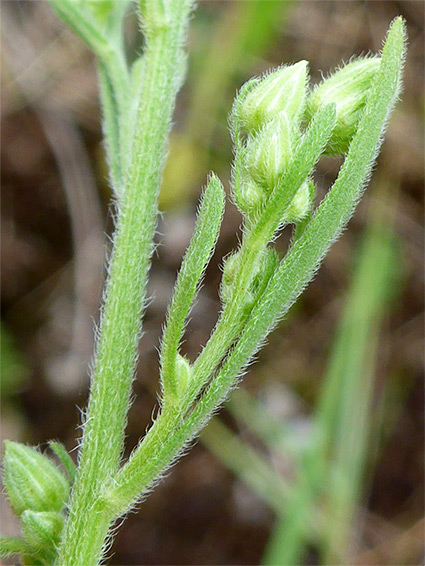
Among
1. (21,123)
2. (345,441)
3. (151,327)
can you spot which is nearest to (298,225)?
(345,441)

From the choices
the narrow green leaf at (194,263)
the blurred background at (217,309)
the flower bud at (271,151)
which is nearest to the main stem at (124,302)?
the narrow green leaf at (194,263)

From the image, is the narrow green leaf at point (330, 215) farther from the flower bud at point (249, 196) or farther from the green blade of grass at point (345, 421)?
the green blade of grass at point (345, 421)

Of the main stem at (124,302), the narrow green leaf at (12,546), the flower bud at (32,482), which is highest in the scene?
the main stem at (124,302)

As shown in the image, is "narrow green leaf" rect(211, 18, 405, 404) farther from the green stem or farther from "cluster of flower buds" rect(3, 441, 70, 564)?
"cluster of flower buds" rect(3, 441, 70, 564)

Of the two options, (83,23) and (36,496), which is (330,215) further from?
(83,23)

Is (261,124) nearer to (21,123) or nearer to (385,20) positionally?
(21,123)

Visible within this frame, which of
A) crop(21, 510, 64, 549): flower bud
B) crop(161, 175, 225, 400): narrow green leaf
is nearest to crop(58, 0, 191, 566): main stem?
crop(21, 510, 64, 549): flower bud
